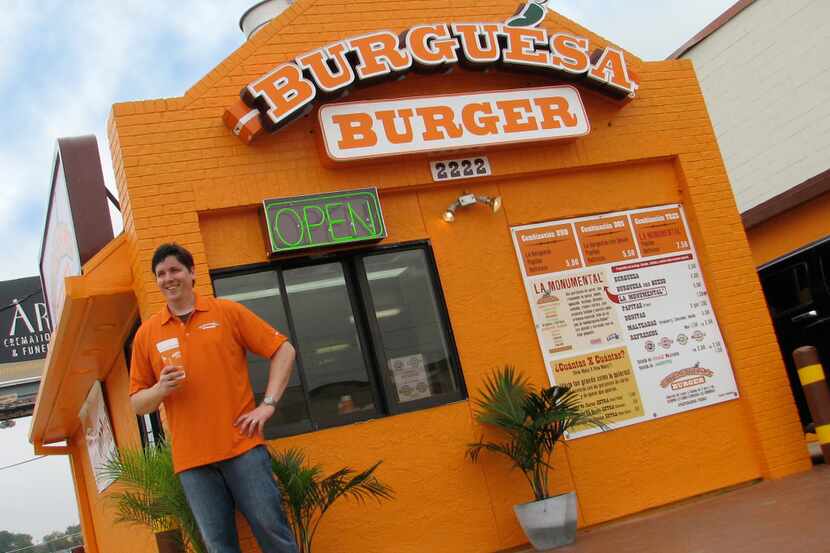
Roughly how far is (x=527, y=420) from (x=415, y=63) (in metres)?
2.98

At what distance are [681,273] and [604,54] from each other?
2096 mm

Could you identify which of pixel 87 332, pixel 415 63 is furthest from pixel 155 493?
pixel 415 63

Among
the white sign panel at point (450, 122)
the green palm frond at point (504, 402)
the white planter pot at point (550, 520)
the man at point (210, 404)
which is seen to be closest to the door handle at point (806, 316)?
the white sign panel at point (450, 122)

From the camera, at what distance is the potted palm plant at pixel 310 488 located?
241 inches

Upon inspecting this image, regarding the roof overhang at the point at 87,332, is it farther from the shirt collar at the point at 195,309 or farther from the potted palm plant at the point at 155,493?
the shirt collar at the point at 195,309

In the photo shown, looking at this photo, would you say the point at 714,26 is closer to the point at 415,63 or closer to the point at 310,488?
the point at 415,63

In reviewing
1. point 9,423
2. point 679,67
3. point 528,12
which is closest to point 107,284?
point 528,12

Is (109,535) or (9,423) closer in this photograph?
(109,535)

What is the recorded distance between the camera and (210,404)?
16.1 ft

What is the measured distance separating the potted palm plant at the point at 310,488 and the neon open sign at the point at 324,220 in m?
1.60

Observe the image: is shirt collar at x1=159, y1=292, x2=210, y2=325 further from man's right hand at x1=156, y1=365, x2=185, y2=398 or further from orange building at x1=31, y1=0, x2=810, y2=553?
orange building at x1=31, y1=0, x2=810, y2=553

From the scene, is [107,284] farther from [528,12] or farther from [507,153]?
[528,12]

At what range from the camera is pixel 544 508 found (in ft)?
22.7

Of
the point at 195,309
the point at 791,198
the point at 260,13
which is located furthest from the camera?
the point at 791,198
